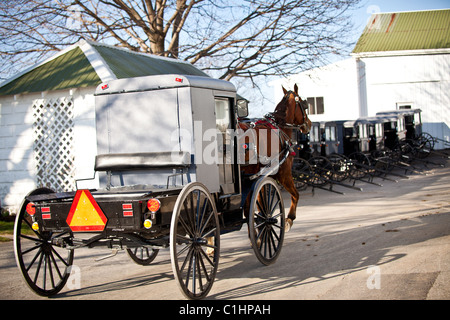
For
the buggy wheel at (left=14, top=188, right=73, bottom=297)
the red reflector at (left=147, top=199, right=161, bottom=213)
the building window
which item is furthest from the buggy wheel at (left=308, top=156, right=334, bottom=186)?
the building window

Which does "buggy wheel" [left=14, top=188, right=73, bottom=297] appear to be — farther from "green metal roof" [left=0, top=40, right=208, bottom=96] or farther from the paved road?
"green metal roof" [left=0, top=40, right=208, bottom=96]

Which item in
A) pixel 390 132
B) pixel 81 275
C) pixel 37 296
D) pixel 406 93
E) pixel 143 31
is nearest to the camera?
pixel 37 296

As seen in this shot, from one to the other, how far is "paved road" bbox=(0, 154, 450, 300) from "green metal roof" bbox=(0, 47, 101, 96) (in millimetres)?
4403

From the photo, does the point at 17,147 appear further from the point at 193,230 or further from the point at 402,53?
the point at 402,53

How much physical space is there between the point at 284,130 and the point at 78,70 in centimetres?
584

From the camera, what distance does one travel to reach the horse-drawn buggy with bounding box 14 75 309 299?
545 cm

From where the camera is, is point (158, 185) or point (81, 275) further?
point (81, 275)

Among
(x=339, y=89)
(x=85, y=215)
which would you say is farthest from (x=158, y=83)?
(x=339, y=89)

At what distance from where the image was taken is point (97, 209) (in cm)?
543

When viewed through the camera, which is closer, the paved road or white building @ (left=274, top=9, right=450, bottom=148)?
the paved road

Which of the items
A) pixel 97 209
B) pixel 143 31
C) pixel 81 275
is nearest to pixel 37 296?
pixel 81 275
